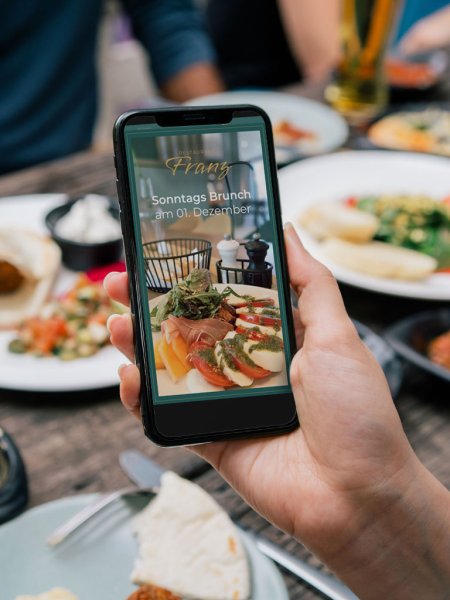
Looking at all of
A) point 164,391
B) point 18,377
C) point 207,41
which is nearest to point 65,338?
point 18,377

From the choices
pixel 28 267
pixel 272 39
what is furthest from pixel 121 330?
pixel 272 39

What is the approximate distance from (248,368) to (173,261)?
139 millimetres

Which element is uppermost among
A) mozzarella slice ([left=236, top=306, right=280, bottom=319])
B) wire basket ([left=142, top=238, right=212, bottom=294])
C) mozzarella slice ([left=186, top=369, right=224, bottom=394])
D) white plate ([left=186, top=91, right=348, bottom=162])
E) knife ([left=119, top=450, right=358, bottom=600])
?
wire basket ([left=142, top=238, right=212, bottom=294])

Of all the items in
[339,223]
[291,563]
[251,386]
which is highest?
[251,386]

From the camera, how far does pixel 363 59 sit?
6.18ft

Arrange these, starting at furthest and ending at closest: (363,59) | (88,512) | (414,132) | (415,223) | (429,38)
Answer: (429,38), (363,59), (414,132), (415,223), (88,512)

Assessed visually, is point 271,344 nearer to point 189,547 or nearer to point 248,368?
point 248,368

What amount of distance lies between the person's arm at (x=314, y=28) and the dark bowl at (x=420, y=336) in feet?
5.87

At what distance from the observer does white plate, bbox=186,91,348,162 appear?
5.49ft

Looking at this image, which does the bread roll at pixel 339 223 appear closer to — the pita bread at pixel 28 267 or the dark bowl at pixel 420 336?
the dark bowl at pixel 420 336

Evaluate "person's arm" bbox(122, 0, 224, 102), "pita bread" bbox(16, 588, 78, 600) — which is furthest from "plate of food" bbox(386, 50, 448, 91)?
"pita bread" bbox(16, 588, 78, 600)

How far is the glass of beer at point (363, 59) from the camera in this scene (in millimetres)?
1809

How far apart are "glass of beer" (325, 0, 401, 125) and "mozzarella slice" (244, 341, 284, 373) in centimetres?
131

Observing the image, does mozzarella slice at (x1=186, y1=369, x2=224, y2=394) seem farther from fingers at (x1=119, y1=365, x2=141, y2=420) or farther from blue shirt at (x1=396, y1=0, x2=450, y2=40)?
blue shirt at (x1=396, y1=0, x2=450, y2=40)
